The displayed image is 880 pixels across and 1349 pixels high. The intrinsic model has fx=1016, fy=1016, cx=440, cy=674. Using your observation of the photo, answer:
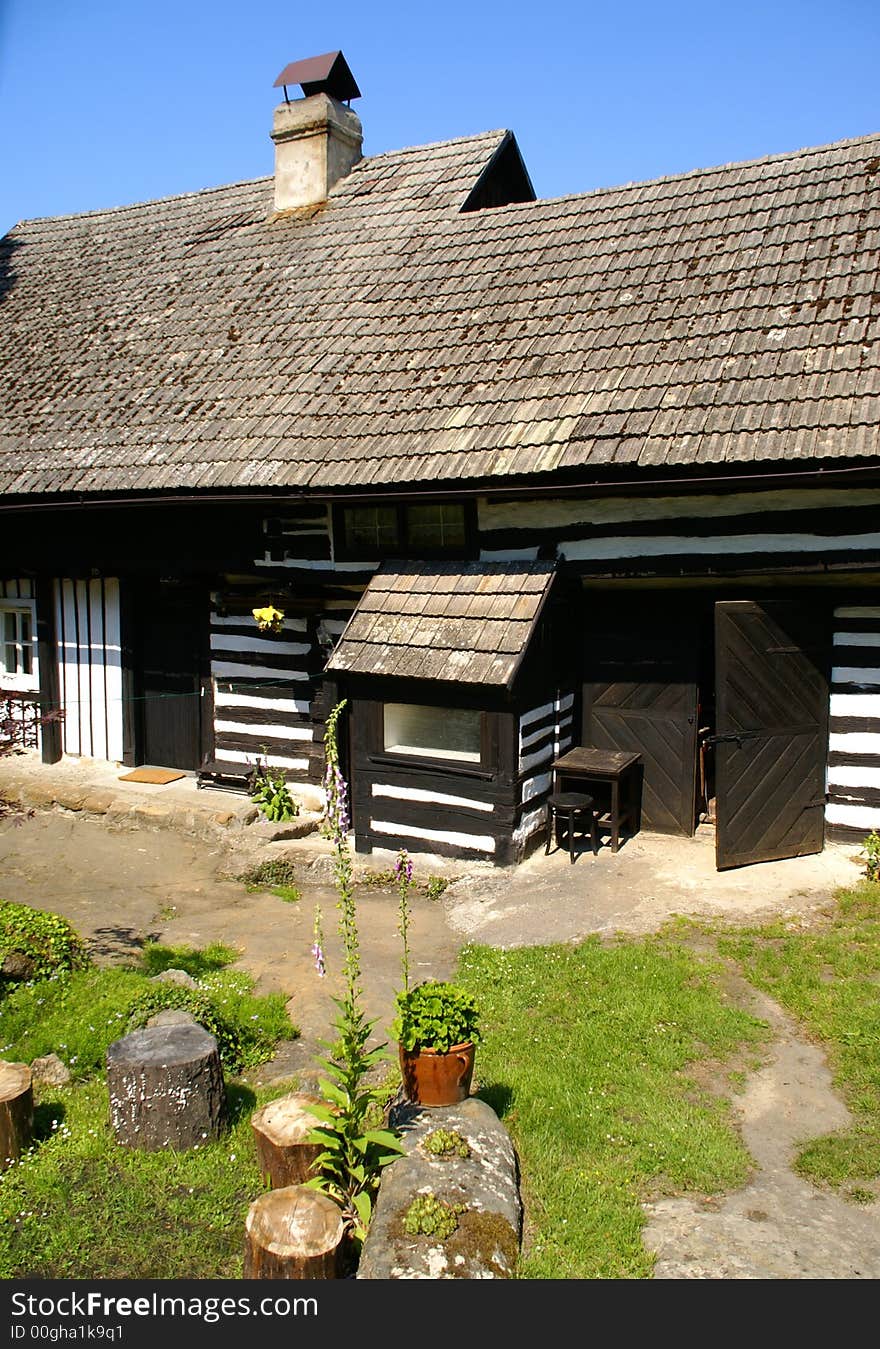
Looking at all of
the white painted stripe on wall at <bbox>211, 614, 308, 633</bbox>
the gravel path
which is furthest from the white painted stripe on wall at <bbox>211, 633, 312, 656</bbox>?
the gravel path

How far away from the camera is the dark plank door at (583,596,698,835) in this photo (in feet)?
31.3

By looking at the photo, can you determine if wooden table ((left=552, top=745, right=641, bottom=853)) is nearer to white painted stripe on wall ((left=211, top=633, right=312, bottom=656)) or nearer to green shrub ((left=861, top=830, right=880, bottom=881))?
green shrub ((left=861, top=830, right=880, bottom=881))

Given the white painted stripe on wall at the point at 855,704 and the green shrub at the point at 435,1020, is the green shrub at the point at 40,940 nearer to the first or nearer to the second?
the green shrub at the point at 435,1020

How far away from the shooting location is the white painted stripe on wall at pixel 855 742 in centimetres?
871

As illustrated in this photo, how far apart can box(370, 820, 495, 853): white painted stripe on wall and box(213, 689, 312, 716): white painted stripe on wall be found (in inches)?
79.5

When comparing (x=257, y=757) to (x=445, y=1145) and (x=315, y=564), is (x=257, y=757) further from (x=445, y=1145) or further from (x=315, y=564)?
(x=445, y=1145)

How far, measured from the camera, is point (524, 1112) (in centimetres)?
515

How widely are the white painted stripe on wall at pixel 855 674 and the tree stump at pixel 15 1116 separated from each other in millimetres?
A: 6932

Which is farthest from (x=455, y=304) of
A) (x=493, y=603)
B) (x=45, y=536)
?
(x=45, y=536)

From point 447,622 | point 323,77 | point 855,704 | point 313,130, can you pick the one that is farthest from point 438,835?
point 323,77

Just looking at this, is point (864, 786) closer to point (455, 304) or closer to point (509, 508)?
point (509, 508)

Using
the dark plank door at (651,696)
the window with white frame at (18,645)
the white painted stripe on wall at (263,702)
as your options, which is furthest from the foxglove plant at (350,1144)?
the window with white frame at (18,645)

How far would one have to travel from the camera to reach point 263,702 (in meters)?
11.2

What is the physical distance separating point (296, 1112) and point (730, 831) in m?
4.92
